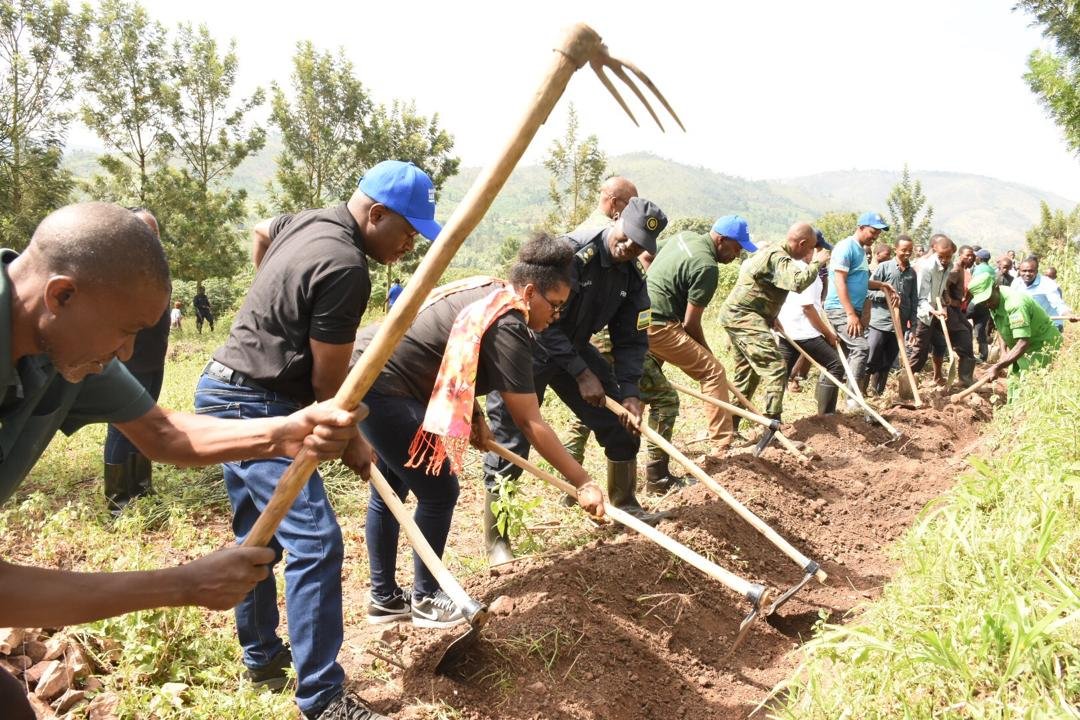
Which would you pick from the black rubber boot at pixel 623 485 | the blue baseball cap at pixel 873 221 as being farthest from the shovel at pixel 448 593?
the blue baseball cap at pixel 873 221

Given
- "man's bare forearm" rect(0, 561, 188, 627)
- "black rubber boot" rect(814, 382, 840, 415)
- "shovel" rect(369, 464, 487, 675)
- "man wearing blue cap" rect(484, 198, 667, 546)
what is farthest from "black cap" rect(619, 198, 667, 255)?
"black rubber boot" rect(814, 382, 840, 415)

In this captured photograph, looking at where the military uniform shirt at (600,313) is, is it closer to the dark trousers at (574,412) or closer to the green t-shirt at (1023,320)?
the dark trousers at (574,412)

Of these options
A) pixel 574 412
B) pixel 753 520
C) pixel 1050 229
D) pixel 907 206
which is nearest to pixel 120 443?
pixel 574 412

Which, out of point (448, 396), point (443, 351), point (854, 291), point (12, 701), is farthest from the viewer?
point (854, 291)

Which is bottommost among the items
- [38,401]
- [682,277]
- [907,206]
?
[38,401]

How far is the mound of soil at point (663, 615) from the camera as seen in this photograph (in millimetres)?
3000

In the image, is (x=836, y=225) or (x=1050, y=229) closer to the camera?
(x=1050, y=229)

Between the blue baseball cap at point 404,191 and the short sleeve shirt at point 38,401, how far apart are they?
1.13m

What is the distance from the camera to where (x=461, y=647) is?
297cm

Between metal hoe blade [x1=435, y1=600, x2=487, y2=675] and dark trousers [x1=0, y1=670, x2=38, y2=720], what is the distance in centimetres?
137

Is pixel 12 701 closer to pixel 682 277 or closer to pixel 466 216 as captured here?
pixel 466 216

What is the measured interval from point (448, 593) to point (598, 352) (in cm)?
252

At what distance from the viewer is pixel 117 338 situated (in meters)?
1.67

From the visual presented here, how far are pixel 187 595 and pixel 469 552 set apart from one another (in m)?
3.15
